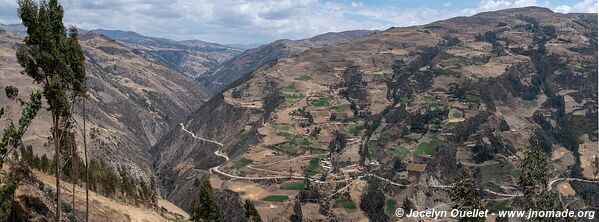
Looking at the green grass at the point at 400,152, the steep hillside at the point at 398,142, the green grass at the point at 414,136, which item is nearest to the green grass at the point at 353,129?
the steep hillside at the point at 398,142

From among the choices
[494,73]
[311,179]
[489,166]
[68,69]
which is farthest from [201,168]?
[68,69]

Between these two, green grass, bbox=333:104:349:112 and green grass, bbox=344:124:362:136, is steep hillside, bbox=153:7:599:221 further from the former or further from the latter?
green grass, bbox=344:124:362:136

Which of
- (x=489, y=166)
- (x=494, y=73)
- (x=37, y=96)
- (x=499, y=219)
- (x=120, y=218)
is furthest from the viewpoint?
(x=494, y=73)

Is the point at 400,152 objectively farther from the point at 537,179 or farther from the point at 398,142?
the point at 537,179

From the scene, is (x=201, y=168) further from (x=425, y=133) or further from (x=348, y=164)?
(x=425, y=133)

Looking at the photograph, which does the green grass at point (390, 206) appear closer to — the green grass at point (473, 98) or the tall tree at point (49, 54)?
the green grass at point (473, 98)

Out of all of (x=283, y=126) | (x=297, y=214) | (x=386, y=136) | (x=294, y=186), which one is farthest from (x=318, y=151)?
(x=297, y=214)

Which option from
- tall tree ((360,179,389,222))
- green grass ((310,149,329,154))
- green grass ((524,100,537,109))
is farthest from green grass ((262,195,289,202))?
green grass ((524,100,537,109))
